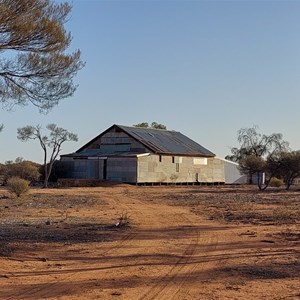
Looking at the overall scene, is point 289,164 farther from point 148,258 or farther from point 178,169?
point 148,258

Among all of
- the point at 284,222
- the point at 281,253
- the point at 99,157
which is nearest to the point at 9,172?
the point at 99,157

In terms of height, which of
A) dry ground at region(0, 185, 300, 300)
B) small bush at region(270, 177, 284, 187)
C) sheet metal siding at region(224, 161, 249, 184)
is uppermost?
sheet metal siding at region(224, 161, 249, 184)

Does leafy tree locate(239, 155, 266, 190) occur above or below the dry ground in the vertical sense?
above

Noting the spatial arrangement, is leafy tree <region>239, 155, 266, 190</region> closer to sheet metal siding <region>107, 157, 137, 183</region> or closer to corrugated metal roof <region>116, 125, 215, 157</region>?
corrugated metal roof <region>116, 125, 215, 157</region>

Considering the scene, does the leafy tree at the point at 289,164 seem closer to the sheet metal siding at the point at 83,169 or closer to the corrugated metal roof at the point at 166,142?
the corrugated metal roof at the point at 166,142

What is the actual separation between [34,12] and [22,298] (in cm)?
1012

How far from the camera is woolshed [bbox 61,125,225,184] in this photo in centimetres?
6309

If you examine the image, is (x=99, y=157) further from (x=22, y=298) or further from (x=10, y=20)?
(x=22, y=298)

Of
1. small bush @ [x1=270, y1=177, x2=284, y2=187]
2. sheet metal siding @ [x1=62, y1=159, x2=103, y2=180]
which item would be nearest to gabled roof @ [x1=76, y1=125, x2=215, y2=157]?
sheet metal siding @ [x1=62, y1=159, x2=103, y2=180]

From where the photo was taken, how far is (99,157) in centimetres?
6512

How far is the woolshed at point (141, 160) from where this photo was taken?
6309 cm

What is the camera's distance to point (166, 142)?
7138 centimetres

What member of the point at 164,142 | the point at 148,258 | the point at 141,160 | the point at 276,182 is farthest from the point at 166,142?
the point at 148,258

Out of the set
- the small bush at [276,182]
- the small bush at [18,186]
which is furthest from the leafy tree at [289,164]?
the small bush at [18,186]
